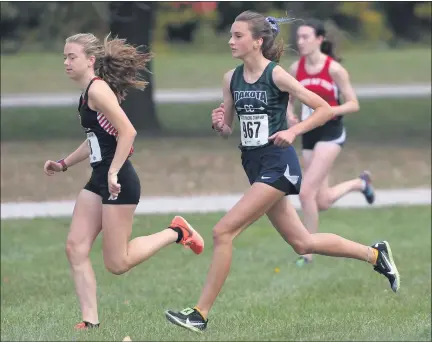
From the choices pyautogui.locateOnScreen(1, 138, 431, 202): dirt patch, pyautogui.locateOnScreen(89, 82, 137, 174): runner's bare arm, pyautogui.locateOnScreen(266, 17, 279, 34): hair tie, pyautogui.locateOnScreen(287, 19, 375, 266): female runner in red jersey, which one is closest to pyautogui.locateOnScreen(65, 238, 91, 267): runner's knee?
pyautogui.locateOnScreen(89, 82, 137, 174): runner's bare arm

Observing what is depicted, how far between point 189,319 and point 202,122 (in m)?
19.1

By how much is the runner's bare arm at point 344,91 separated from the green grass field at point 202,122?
1112 cm

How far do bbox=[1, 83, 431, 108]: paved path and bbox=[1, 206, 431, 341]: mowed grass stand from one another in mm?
16852

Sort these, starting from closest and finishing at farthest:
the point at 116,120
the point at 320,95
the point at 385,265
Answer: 1. the point at 116,120
2. the point at 385,265
3. the point at 320,95

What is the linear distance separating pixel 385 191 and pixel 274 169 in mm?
8893

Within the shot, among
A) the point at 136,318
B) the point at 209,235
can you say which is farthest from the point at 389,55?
the point at 136,318

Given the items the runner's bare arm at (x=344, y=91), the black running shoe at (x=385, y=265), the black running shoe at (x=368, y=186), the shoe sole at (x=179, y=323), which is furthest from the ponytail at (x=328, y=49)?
the shoe sole at (x=179, y=323)

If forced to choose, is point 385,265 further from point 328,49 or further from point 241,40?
point 328,49

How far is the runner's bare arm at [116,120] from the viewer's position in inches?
265

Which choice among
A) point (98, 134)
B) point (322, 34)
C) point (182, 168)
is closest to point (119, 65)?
point (98, 134)

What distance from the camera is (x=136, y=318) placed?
26.3ft

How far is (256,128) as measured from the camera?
7.08 metres

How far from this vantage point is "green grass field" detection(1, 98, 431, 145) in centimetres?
2258

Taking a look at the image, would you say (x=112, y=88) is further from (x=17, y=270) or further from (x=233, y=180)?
(x=233, y=180)
